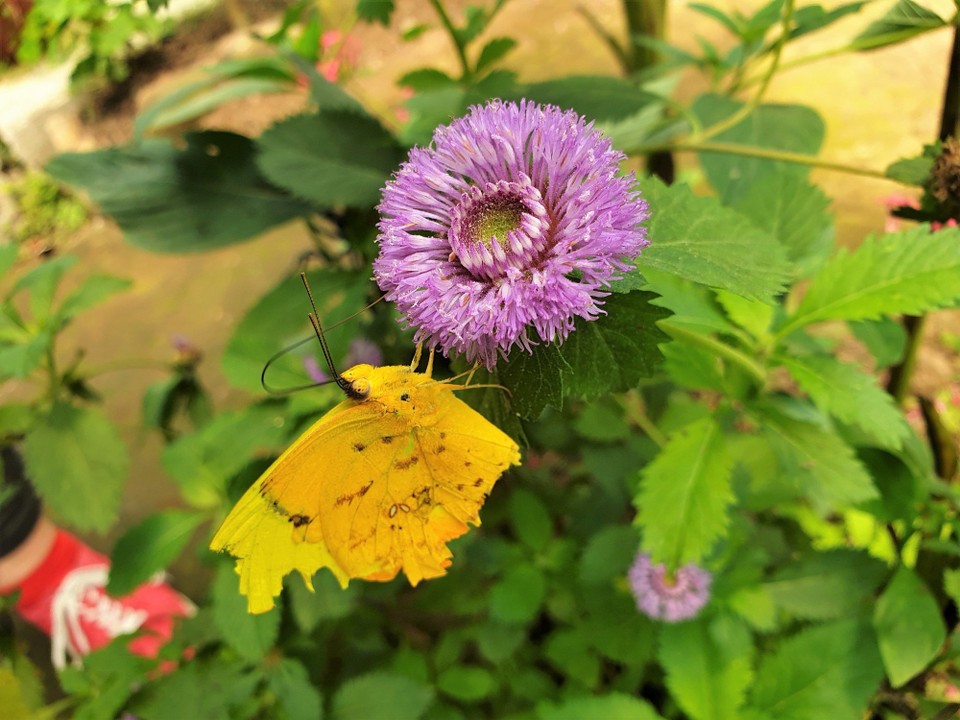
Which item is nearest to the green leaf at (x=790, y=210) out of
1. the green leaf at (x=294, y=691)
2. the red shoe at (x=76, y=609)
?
the green leaf at (x=294, y=691)

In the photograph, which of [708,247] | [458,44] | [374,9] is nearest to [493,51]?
[458,44]

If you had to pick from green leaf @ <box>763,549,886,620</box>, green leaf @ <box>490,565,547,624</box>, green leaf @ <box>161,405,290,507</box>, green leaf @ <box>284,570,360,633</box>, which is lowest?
green leaf @ <box>490,565,547,624</box>

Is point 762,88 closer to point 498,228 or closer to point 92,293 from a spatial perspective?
point 498,228

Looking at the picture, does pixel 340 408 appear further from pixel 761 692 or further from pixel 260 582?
pixel 761 692

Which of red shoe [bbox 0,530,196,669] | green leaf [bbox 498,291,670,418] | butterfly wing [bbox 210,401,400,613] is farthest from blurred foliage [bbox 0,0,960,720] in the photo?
red shoe [bbox 0,530,196,669]

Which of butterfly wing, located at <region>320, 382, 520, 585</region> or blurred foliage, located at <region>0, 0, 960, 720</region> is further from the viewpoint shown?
blurred foliage, located at <region>0, 0, 960, 720</region>

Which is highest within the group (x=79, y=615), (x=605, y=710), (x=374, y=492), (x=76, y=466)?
(x=374, y=492)

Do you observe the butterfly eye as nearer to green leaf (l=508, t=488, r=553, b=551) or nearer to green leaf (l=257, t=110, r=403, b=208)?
green leaf (l=257, t=110, r=403, b=208)
